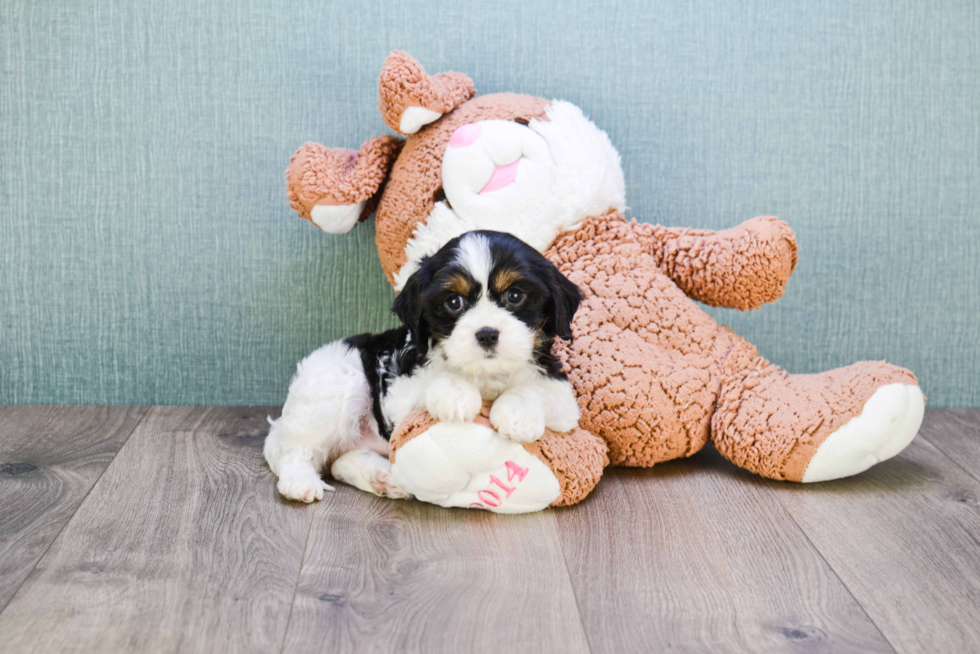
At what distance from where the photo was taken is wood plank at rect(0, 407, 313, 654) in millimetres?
1279

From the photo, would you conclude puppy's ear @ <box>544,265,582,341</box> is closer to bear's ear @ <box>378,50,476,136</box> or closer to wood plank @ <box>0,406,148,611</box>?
bear's ear @ <box>378,50,476,136</box>

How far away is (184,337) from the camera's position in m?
2.41

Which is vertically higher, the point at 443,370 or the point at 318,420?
the point at 443,370

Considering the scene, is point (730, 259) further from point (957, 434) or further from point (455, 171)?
point (957, 434)

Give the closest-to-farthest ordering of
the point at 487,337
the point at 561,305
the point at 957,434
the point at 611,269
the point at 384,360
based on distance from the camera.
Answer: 1. the point at 487,337
2. the point at 561,305
3. the point at 384,360
4. the point at 611,269
5. the point at 957,434

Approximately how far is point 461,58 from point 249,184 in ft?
2.20

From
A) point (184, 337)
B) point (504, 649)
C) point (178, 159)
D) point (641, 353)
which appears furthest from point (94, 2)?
point (504, 649)

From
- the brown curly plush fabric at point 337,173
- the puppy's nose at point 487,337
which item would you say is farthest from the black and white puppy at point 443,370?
the brown curly plush fabric at point 337,173

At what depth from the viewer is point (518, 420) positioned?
64.3 inches

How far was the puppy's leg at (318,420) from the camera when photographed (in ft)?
6.09

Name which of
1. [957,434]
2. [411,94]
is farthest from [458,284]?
[957,434]

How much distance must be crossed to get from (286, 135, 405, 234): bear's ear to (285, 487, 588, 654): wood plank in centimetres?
70

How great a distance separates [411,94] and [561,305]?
668mm

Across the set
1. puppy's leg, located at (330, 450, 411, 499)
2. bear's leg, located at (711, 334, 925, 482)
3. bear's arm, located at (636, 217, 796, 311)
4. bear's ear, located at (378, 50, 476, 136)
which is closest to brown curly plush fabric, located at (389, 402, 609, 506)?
puppy's leg, located at (330, 450, 411, 499)
